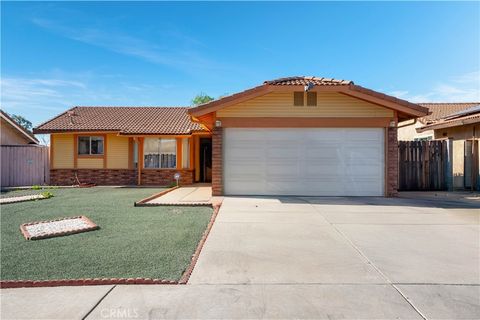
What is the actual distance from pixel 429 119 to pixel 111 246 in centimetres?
1997

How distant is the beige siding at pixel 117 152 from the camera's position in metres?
16.2

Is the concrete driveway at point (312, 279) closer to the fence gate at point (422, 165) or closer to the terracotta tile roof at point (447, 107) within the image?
the fence gate at point (422, 165)

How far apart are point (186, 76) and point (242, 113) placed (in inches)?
586

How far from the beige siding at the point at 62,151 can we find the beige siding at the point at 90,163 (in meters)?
0.55

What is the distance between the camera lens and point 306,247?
4809mm

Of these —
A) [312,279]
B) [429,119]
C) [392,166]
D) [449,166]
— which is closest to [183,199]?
[312,279]

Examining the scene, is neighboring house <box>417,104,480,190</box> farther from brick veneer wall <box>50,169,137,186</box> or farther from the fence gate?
brick veneer wall <box>50,169,137,186</box>

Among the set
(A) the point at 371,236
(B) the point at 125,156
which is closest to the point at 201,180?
(B) the point at 125,156

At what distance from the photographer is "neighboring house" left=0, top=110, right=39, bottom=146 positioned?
60.1ft

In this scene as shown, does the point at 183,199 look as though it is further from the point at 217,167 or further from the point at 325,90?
the point at 325,90

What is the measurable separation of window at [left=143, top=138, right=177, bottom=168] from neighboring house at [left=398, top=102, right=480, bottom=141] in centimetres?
1299

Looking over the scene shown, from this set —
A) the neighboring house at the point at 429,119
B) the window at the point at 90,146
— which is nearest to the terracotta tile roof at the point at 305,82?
the neighboring house at the point at 429,119

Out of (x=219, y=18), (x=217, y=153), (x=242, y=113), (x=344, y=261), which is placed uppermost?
(x=219, y=18)

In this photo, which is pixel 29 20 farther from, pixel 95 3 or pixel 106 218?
pixel 106 218
